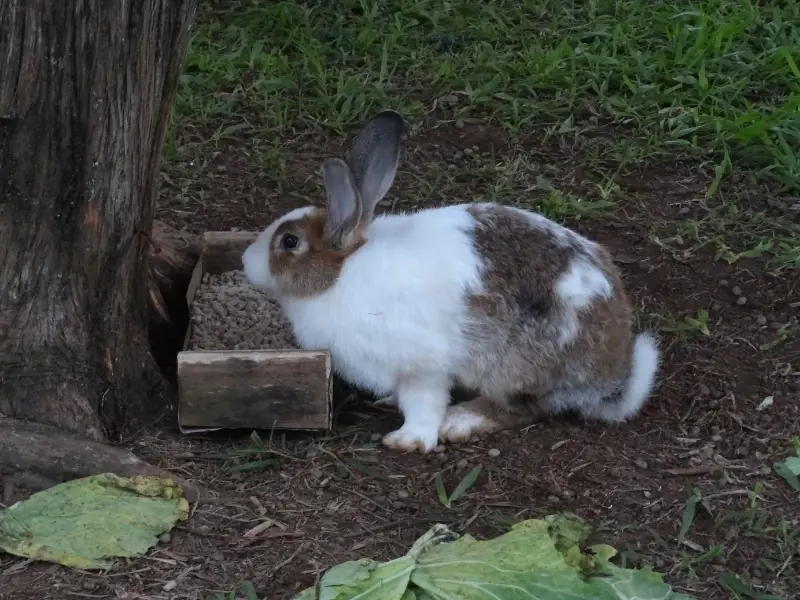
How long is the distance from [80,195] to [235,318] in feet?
3.67

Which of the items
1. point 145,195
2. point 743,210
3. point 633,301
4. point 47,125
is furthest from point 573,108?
point 47,125

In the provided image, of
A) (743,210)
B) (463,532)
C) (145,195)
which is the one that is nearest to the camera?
(463,532)

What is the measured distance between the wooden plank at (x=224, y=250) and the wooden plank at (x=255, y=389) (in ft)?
2.99

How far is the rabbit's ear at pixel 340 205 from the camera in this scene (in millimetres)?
3861

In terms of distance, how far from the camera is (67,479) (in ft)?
11.2

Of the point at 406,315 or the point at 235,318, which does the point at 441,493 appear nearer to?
the point at 406,315

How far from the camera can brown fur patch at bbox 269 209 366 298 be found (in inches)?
158

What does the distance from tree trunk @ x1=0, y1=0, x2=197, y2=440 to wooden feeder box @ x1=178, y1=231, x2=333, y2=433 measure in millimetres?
229

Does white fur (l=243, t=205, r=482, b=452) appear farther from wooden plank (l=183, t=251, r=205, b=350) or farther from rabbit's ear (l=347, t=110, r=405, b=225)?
wooden plank (l=183, t=251, r=205, b=350)

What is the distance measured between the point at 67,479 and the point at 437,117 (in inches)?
123

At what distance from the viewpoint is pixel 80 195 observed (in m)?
3.40

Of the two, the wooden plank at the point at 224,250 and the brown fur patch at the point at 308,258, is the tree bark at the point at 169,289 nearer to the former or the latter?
the wooden plank at the point at 224,250

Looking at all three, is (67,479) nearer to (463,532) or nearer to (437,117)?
(463,532)

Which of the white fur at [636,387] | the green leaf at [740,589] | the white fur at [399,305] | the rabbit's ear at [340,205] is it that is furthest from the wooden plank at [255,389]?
the green leaf at [740,589]
